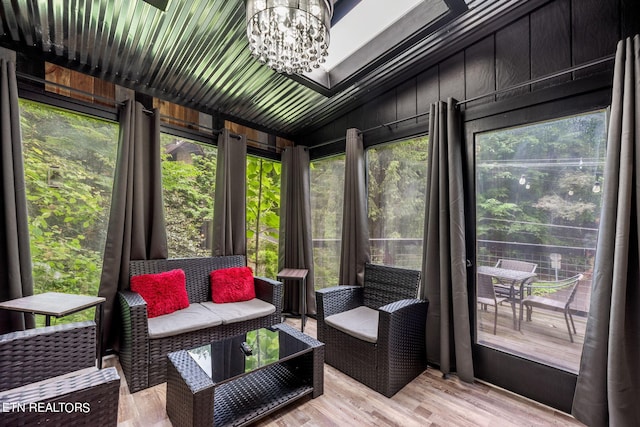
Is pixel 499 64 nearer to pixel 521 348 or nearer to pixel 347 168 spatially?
pixel 347 168

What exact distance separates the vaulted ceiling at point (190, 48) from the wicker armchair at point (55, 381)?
2.06 meters

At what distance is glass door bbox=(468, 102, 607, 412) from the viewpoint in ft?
5.92

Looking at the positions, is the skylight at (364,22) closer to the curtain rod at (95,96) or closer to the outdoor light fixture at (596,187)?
the curtain rod at (95,96)

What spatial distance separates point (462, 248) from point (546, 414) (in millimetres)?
1179

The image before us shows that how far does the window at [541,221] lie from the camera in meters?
1.80

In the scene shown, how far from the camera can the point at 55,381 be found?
49.3 inches

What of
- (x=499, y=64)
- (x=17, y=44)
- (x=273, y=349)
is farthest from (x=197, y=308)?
(x=499, y=64)

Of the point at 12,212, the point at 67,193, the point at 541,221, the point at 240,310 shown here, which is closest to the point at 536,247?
the point at 541,221

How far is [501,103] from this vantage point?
6.84 ft

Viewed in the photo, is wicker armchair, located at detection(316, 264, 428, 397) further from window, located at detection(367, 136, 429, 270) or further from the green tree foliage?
the green tree foliage

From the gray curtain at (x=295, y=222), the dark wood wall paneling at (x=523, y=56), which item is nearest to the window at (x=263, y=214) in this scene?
the gray curtain at (x=295, y=222)

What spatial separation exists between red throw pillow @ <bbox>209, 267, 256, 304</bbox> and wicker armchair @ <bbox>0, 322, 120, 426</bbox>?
119 cm

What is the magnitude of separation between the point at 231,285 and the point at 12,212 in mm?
1730

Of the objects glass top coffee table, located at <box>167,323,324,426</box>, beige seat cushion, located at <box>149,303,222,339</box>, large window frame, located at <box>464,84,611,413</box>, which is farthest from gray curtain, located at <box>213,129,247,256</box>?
large window frame, located at <box>464,84,611,413</box>
